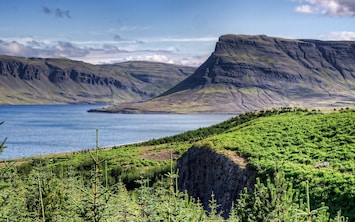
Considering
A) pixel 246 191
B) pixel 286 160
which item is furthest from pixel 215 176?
pixel 246 191

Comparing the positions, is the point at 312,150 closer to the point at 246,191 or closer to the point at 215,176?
the point at 215,176

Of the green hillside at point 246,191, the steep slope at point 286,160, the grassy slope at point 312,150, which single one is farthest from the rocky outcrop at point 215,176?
the grassy slope at point 312,150

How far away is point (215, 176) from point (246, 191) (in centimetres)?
2208

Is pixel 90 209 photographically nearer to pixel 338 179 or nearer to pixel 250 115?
pixel 338 179

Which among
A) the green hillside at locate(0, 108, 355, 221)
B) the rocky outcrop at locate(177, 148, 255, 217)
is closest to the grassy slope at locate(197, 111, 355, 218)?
the green hillside at locate(0, 108, 355, 221)

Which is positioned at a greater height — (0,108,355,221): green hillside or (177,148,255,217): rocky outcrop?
(0,108,355,221): green hillside

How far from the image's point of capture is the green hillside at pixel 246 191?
42.4 feet

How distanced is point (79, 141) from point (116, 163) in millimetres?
76297

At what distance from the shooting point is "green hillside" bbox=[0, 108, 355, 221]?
12910 millimetres

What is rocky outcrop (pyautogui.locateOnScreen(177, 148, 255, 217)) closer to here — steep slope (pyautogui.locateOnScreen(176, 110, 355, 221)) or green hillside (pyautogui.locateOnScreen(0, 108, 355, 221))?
steep slope (pyautogui.locateOnScreen(176, 110, 355, 221))

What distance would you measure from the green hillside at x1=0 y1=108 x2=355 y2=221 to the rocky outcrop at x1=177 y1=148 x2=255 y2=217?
77cm

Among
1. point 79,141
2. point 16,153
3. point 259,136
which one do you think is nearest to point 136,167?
point 259,136

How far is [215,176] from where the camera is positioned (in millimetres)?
44375

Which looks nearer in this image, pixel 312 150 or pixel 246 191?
pixel 246 191
